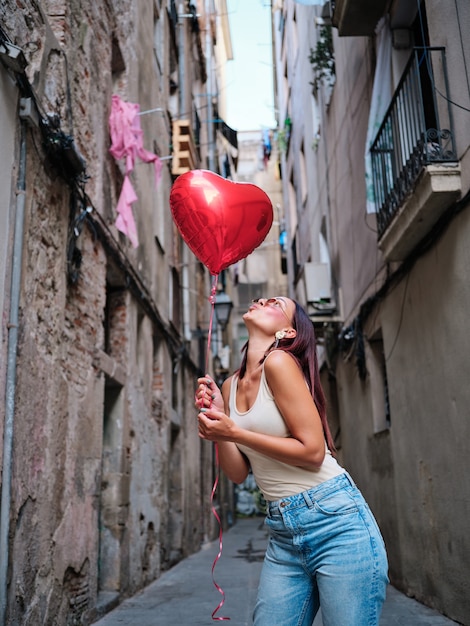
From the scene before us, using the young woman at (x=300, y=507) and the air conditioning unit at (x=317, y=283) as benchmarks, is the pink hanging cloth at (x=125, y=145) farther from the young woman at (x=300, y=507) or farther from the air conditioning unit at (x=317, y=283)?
the young woman at (x=300, y=507)

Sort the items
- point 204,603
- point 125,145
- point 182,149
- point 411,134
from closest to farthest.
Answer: point 411,134 → point 204,603 → point 125,145 → point 182,149

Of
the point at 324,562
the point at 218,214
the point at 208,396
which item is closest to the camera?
the point at 324,562

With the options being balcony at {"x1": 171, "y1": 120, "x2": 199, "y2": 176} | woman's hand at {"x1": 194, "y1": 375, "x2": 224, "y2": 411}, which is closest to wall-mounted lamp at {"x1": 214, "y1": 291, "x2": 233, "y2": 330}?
balcony at {"x1": 171, "y1": 120, "x2": 199, "y2": 176}

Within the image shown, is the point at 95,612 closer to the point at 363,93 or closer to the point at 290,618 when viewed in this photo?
the point at 290,618

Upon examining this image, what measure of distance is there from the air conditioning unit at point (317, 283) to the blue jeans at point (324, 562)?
349 inches

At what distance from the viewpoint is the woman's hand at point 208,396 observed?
2.49 meters

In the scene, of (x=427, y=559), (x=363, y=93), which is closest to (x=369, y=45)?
(x=363, y=93)

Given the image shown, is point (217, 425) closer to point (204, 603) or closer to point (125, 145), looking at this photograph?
point (204, 603)

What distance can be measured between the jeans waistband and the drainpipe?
7.63 feet

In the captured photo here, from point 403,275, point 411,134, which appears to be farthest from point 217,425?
point 403,275

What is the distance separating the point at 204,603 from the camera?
22.4 feet

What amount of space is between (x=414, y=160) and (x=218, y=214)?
331cm

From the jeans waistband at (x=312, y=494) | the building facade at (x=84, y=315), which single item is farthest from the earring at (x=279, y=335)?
the building facade at (x=84, y=315)

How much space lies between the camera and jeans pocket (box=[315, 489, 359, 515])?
7.47 ft
